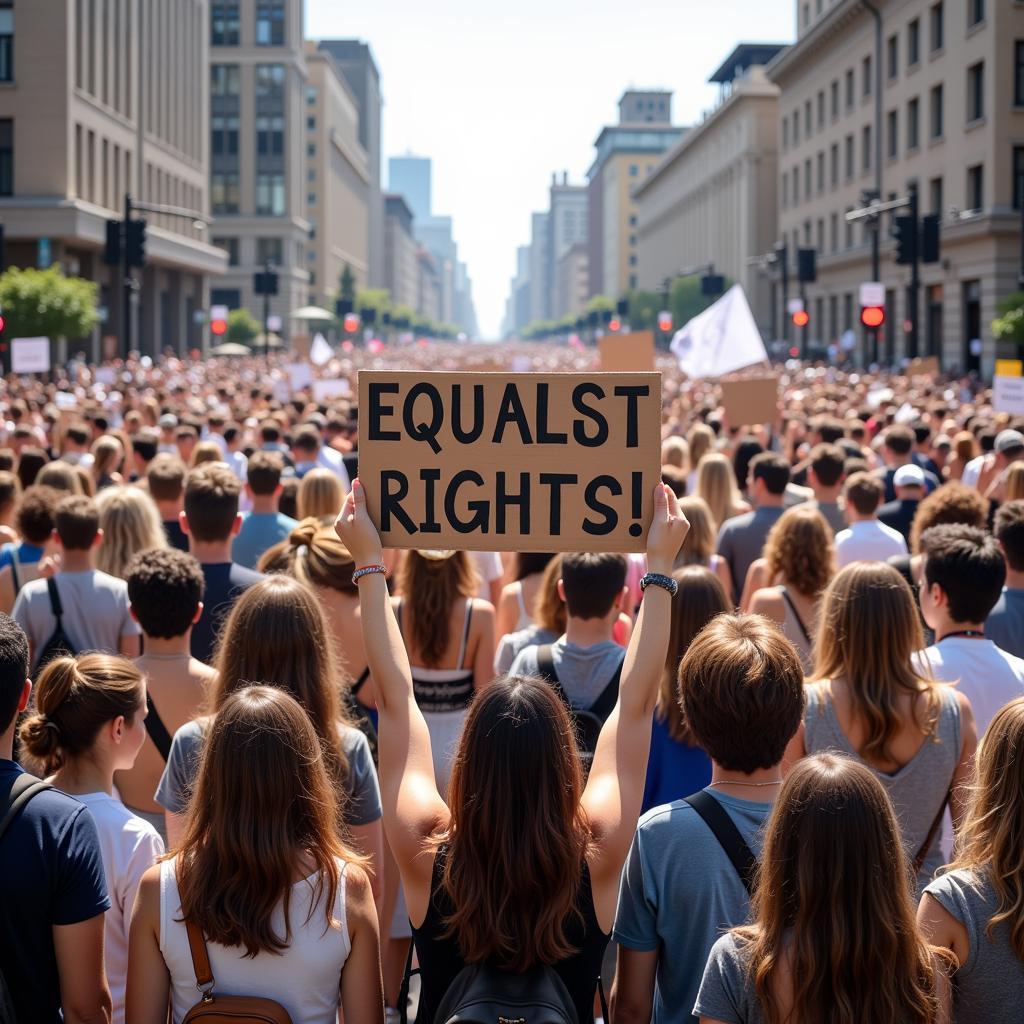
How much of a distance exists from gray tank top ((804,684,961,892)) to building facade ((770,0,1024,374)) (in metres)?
39.5

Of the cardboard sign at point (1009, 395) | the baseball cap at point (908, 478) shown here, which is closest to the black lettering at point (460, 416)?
the baseball cap at point (908, 478)

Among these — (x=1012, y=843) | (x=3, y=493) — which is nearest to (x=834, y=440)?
(x=3, y=493)

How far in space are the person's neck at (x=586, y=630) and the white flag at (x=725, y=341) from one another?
42.5 feet

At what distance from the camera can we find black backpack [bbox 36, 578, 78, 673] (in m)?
6.33

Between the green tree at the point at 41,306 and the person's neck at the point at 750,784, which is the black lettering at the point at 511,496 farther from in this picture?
the green tree at the point at 41,306

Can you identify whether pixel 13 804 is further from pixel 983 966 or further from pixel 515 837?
pixel 983 966

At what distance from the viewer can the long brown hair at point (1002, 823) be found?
3070mm

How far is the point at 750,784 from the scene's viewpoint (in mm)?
3504

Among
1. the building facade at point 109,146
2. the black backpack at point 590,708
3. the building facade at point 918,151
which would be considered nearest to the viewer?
the black backpack at point 590,708

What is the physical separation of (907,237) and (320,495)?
21.4 metres

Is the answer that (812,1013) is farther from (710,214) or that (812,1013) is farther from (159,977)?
(710,214)

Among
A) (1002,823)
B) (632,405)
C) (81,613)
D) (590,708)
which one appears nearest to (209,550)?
(81,613)

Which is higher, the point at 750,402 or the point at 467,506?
the point at 750,402

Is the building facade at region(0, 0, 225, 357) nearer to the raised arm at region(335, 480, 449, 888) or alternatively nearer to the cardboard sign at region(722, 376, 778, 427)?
the cardboard sign at region(722, 376, 778, 427)
